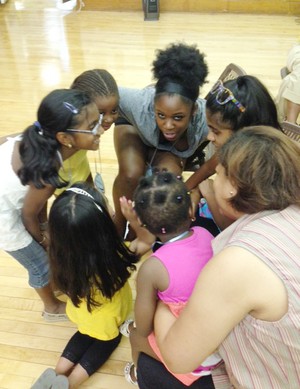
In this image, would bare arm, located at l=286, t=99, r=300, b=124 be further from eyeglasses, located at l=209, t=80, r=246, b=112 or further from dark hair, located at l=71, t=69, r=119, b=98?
dark hair, located at l=71, t=69, r=119, b=98

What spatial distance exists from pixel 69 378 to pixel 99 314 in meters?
0.30

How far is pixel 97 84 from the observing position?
1.52m

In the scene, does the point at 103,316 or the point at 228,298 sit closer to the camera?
the point at 228,298

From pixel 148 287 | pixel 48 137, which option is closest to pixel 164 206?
pixel 148 287

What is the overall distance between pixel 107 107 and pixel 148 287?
829 millimetres

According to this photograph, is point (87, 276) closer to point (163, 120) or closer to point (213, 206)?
point (213, 206)

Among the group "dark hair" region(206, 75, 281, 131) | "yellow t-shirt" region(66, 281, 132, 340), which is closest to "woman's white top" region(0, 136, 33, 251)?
"yellow t-shirt" region(66, 281, 132, 340)

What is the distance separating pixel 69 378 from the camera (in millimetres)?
1393

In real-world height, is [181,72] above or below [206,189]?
above

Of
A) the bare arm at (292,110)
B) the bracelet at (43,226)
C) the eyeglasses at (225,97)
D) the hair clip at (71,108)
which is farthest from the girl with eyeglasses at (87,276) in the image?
the bare arm at (292,110)

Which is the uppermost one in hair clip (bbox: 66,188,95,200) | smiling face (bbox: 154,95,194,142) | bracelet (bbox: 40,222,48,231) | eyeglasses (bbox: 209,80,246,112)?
eyeglasses (bbox: 209,80,246,112)

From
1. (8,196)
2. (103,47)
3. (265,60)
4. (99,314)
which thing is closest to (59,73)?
(103,47)

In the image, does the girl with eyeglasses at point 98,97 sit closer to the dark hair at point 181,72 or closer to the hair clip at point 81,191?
the dark hair at point 181,72

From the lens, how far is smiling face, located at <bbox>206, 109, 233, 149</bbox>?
4.54 ft
